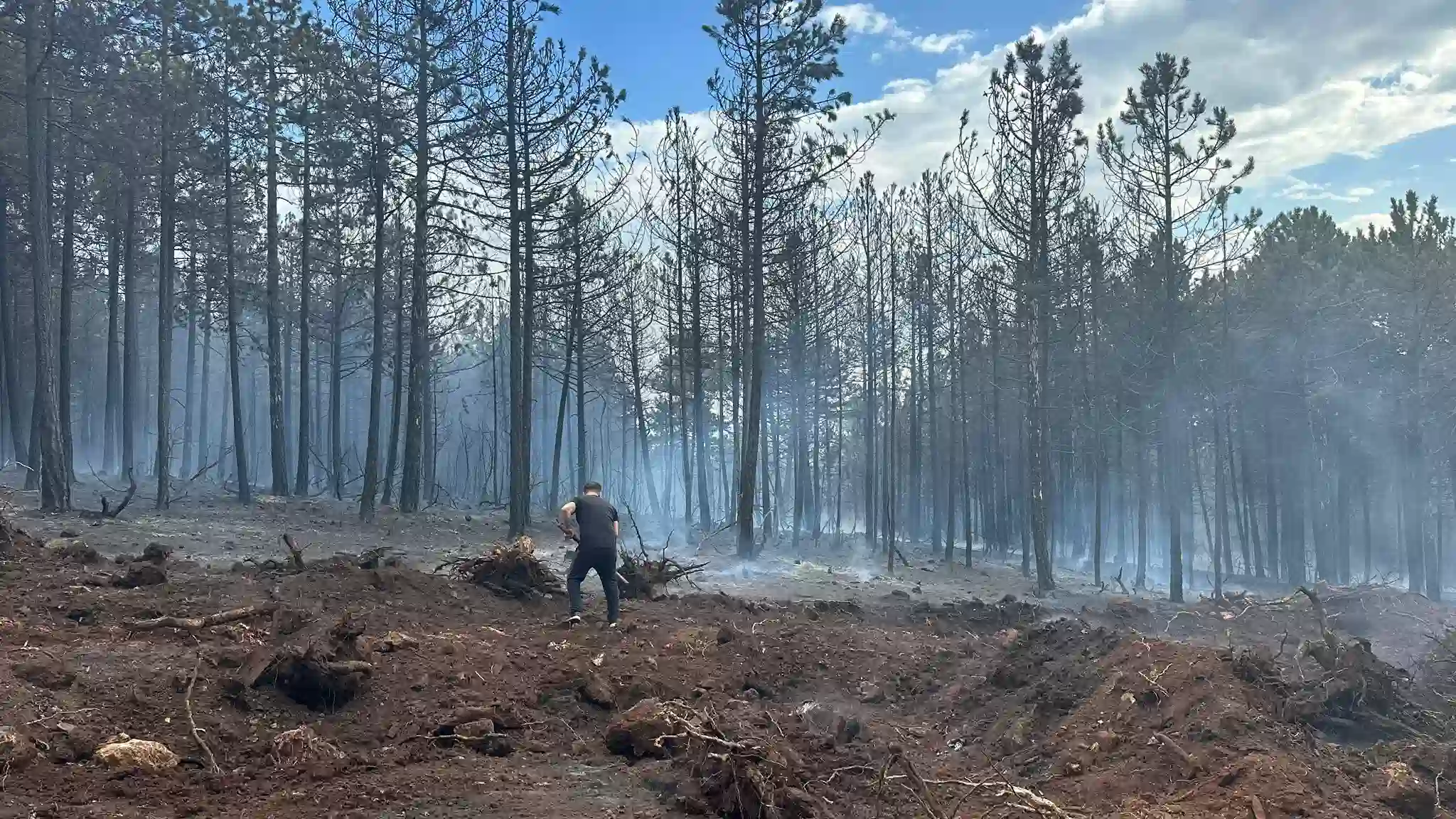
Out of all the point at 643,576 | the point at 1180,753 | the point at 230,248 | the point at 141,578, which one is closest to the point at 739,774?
the point at 1180,753

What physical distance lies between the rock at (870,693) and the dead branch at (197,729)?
19.5 ft

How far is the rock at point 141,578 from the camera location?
9133 mm

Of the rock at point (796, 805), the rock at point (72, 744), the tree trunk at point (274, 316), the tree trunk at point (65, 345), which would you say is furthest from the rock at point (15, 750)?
the tree trunk at point (274, 316)

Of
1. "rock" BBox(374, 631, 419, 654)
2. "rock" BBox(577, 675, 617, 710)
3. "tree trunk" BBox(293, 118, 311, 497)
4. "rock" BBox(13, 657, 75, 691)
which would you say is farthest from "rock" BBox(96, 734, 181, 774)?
"tree trunk" BBox(293, 118, 311, 497)

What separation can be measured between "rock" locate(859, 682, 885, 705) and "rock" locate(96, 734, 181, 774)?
619 centimetres

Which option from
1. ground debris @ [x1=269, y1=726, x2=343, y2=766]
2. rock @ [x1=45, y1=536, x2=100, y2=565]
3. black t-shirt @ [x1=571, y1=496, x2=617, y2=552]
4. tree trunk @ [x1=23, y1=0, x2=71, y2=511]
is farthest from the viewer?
tree trunk @ [x1=23, y1=0, x2=71, y2=511]

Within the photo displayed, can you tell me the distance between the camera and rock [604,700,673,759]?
6488 mm

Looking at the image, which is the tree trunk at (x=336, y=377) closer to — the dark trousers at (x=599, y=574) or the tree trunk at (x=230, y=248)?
the tree trunk at (x=230, y=248)

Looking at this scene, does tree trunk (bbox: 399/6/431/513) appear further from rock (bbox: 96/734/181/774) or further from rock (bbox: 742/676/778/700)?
rock (bbox: 96/734/181/774)

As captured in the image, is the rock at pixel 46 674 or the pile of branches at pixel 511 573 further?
the pile of branches at pixel 511 573

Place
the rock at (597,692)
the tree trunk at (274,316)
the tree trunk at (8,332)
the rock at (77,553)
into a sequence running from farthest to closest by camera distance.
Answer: the tree trunk at (274,316) → the tree trunk at (8,332) → the rock at (77,553) → the rock at (597,692)

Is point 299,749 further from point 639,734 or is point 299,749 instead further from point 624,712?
point 624,712

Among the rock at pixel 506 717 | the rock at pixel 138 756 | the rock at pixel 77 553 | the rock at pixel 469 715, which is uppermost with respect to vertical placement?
the rock at pixel 77 553

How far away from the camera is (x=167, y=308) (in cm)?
2223
